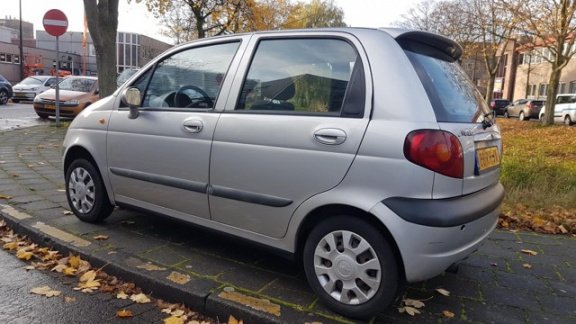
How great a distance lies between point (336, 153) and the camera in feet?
8.89

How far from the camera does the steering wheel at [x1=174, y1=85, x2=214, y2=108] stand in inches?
137

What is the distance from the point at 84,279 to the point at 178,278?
736 millimetres

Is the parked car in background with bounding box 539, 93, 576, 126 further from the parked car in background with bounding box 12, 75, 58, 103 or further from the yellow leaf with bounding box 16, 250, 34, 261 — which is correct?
the yellow leaf with bounding box 16, 250, 34, 261

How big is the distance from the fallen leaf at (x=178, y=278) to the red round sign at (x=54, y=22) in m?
10.2

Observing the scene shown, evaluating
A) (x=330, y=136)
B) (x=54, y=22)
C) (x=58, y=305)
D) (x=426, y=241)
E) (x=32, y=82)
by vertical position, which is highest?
(x=54, y=22)

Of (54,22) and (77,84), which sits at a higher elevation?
(54,22)

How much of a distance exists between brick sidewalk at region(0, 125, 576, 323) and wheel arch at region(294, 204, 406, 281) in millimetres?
347

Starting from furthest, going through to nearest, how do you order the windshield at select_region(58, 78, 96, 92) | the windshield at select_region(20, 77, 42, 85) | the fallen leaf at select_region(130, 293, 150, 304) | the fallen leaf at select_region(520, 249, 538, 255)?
the windshield at select_region(20, 77, 42, 85) < the windshield at select_region(58, 78, 96, 92) < the fallen leaf at select_region(520, 249, 538, 255) < the fallen leaf at select_region(130, 293, 150, 304)

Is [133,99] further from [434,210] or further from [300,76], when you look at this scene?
[434,210]

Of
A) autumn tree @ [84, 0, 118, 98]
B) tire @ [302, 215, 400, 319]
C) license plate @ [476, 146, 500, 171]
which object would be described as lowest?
tire @ [302, 215, 400, 319]

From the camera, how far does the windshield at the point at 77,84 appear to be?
15.1m

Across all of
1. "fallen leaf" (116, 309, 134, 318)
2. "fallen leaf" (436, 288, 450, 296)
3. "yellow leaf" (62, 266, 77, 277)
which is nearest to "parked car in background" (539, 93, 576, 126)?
"fallen leaf" (436, 288, 450, 296)

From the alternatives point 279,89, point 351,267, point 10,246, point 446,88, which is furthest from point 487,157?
point 10,246

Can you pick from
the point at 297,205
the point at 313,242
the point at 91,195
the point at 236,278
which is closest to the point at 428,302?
the point at 313,242
